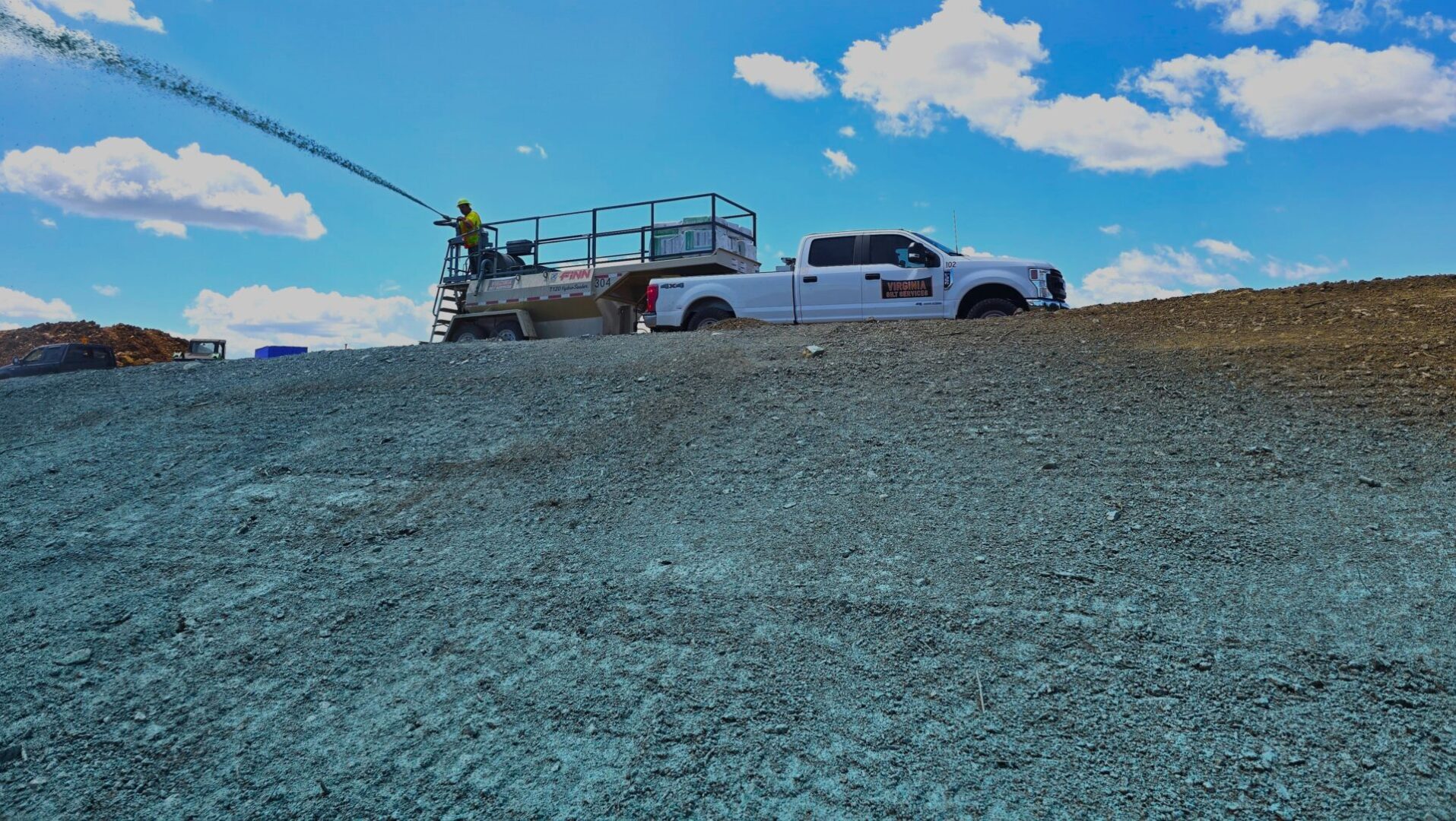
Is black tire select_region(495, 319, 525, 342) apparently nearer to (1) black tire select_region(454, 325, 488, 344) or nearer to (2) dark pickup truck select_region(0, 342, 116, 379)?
(1) black tire select_region(454, 325, 488, 344)

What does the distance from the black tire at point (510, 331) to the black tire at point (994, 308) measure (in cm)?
919

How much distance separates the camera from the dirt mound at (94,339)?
32594mm

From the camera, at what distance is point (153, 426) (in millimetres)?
10078

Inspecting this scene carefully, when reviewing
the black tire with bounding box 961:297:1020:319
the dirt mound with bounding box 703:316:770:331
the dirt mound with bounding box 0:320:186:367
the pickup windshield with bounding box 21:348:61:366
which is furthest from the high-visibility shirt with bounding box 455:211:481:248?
the dirt mound with bounding box 0:320:186:367

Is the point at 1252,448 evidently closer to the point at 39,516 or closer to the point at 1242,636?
the point at 1242,636

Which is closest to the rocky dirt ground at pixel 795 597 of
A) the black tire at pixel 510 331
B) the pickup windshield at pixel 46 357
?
the black tire at pixel 510 331

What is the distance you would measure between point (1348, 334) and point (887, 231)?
615 cm

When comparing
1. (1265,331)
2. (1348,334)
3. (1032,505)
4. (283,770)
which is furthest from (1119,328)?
(283,770)

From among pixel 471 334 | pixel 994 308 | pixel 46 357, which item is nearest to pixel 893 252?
pixel 994 308

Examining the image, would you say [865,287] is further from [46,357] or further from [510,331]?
[46,357]

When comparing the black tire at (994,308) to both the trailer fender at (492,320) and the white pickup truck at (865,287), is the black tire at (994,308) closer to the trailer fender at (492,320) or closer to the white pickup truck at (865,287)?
the white pickup truck at (865,287)

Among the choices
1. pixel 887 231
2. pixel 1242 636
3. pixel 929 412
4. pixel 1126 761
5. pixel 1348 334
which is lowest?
pixel 1126 761

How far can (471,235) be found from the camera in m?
18.3

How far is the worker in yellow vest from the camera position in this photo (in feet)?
60.1
